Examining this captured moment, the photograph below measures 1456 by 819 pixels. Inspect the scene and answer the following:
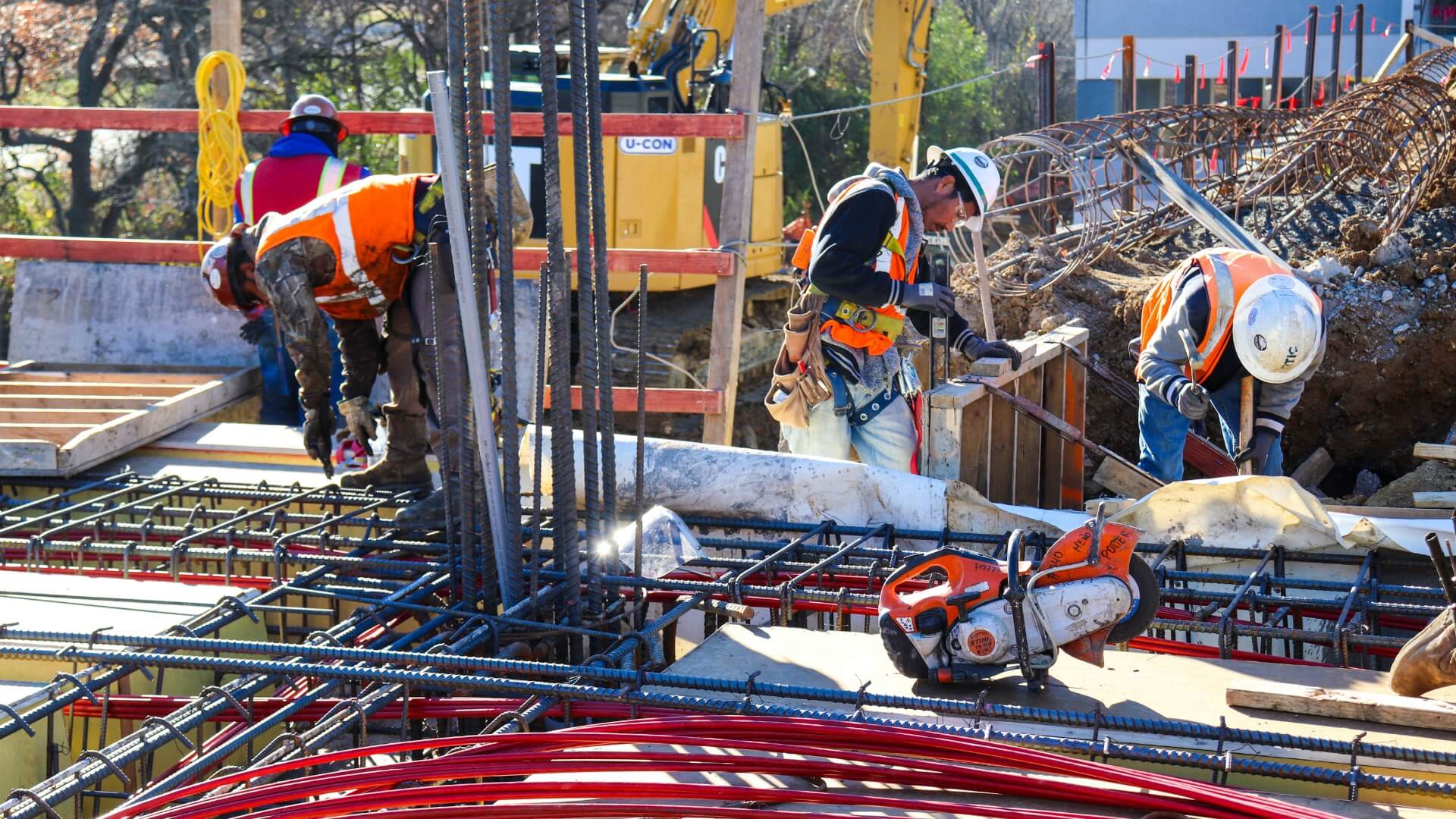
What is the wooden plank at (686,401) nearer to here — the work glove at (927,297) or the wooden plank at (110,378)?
the work glove at (927,297)

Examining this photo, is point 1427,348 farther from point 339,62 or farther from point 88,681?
point 339,62

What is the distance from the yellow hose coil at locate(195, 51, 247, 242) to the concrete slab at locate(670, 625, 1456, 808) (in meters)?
6.18

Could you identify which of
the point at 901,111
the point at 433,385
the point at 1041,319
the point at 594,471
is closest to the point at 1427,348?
the point at 1041,319

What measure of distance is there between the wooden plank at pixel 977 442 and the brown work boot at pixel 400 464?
2.43m

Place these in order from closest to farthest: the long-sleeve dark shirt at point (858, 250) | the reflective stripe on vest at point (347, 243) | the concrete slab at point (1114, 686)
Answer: the concrete slab at point (1114, 686)
the reflective stripe on vest at point (347, 243)
the long-sleeve dark shirt at point (858, 250)

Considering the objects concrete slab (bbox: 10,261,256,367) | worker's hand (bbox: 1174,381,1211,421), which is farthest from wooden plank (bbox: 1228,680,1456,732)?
concrete slab (bbox: 10,261,256,367)

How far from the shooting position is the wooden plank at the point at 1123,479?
22.8 ft

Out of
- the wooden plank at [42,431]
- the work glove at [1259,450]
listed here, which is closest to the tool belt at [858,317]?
the work glove at [1259,450]

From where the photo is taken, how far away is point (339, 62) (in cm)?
1975

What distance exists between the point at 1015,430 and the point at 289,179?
4241 millimetres

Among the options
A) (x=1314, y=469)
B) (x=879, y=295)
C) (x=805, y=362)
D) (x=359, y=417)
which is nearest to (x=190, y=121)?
(x=359, y=417)

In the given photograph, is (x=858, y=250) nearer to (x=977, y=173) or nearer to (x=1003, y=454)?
(x=977, y=173)

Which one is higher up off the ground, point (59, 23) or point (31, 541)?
point (59, 23)

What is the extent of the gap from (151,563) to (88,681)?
1.73m
